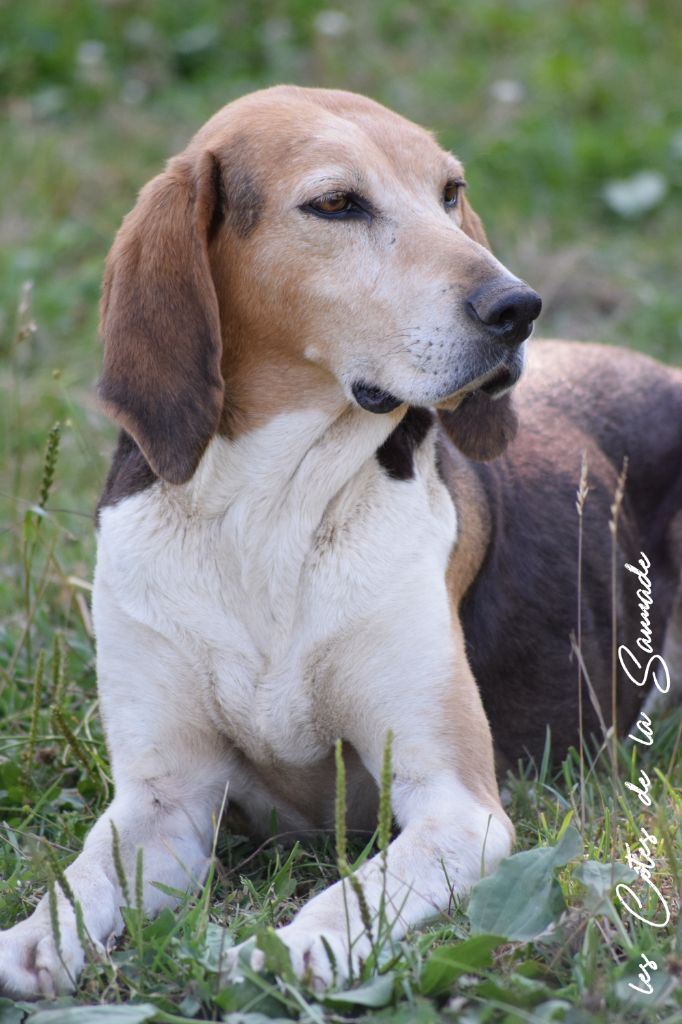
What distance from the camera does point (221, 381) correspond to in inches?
142

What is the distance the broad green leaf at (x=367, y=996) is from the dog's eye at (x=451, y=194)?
1977 millimetres

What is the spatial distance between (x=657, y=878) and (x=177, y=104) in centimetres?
728

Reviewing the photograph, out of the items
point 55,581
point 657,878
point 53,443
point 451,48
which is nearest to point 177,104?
point 451,48

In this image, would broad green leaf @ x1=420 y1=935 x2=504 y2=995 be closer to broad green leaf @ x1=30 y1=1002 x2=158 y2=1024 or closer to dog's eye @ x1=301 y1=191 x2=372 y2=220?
broad green leaf @ x1=30 y1=1002 x2=158 y2=1024

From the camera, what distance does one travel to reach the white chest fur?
12.0ft

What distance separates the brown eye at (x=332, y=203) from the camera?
3611mm

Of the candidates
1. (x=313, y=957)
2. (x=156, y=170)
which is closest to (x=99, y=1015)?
(x=313, y=957)

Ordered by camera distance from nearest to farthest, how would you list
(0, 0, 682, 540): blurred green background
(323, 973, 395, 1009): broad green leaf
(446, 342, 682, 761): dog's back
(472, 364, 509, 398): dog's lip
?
1. (323, 973, 395, 1009): broad green leaf
2. (472, 364, 509, 398): dog's lip
3. (446, 342, 682, 761): dog's back
4. (0, 0, 682, 540): blurred green background

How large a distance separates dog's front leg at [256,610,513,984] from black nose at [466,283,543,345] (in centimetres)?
78

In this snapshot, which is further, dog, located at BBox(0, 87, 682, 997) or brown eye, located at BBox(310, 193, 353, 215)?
brown eye, located at BBox(310, 193, 353, 215)

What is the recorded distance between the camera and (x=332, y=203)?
3619mm

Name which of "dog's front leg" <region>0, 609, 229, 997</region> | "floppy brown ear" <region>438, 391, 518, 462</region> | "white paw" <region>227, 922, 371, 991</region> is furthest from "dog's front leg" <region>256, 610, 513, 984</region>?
"floppy brown ear" <region>438, 391, 518, 462</region>

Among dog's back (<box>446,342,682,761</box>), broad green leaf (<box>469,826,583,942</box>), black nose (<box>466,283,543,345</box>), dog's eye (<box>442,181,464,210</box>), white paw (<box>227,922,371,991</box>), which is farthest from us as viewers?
dog's back (<box>446,342,682,761</box>)

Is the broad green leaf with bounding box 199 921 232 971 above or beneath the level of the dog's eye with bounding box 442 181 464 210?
beneath
